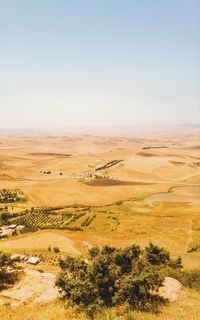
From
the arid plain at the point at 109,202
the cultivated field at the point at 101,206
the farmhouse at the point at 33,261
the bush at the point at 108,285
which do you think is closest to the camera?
the bush at the point at 108,285

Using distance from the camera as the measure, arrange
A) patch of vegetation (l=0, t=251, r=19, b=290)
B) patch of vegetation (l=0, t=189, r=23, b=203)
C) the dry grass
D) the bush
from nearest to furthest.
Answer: the dry grass
the bush
patch of vegetation (l=0, t=251, r=19, b=290)
patch of vegetation (l=0, t=189, r=23, b=203)

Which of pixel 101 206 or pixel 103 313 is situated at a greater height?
pixel 103 313

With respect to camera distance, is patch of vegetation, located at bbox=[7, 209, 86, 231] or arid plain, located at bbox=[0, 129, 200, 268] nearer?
arid plain, located at bbox=[0, 129, 200, 268]

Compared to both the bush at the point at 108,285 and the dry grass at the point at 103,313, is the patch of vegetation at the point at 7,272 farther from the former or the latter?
the bush at the point at 108,285

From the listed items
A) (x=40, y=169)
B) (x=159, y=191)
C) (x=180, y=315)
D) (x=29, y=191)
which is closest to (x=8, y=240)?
(x=180, y=315)

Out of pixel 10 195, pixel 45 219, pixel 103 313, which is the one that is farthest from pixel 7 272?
A: pixel 10 195

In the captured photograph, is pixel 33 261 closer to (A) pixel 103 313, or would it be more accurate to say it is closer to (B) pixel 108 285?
(B) pixel 108 285

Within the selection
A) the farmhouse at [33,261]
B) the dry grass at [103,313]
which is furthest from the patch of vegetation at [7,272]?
the farmhouse at [33,261]

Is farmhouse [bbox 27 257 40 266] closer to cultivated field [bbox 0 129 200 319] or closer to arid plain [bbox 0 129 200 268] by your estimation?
cultivated field [bbox 0 129 200 319]

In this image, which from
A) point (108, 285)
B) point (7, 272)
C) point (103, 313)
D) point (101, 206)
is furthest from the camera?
point (101, 206)

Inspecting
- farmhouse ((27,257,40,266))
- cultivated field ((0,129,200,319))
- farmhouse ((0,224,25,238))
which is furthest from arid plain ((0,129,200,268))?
farmhouse ((27,257,40,266))

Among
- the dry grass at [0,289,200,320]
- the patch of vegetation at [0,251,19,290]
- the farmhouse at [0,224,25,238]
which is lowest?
the farmhouse at [0,224,25,238]
